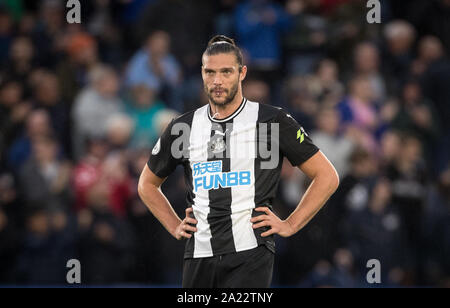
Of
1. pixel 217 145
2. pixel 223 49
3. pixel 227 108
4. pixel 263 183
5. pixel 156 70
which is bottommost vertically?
pixel 263 183

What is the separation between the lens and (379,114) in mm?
9586

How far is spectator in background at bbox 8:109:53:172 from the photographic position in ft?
28.7

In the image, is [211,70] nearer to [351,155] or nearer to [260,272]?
[260,272]

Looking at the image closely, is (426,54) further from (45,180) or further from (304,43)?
(45,180)

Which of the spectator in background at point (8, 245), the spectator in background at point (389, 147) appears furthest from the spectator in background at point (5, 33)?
the spectator in background at point (389, 147)

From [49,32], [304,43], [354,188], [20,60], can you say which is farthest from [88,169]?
[304,43]

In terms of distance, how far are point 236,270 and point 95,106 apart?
492cm

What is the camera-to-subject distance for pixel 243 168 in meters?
4.64

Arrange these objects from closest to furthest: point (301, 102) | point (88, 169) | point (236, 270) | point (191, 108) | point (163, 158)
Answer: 1. point (236, 270)
2. point (163, 158)
3. point (88, 169)
4. point (191, 108)
5. point (301, 102)

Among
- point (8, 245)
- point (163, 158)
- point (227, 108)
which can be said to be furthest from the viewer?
point (8, 245)

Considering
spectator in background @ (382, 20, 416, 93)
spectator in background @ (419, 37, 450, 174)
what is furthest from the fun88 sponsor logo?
spectator in background @ (382, 20, 416, 93)

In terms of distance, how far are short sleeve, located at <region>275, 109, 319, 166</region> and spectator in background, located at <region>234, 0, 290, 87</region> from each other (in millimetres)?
4899

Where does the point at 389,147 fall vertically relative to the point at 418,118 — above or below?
below
